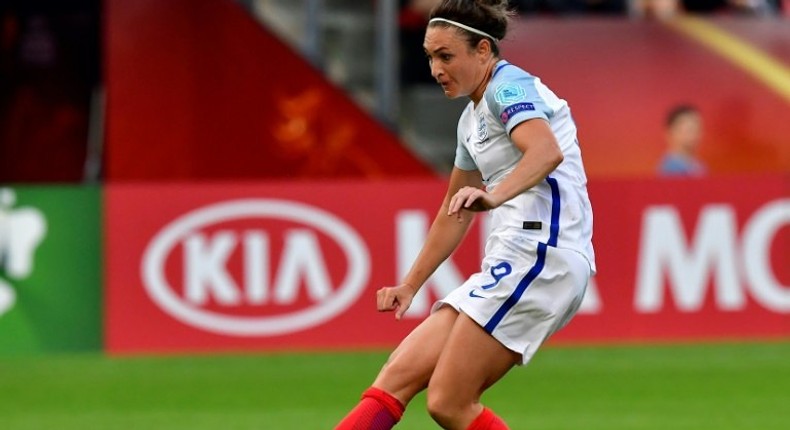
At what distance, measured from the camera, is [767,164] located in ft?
52.8

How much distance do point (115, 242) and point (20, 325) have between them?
952mm

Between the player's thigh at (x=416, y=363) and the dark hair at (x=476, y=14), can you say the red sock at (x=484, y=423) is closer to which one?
the player's thigh at (x=416, y=363)

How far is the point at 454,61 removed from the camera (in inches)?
237

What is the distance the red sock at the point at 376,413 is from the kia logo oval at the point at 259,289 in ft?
23.7

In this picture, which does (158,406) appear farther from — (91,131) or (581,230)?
(91,131)

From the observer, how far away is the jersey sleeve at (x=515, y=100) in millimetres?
5824

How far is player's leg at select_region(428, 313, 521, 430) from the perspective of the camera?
19.6 feet

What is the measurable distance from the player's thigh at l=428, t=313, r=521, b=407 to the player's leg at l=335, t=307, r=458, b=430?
0.38 ft

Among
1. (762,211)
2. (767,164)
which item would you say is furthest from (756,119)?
(762,211)

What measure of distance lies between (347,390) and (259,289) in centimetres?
230

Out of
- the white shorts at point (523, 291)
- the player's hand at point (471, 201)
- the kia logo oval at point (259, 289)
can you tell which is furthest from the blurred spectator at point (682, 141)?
the player's hand at point (471, 201)

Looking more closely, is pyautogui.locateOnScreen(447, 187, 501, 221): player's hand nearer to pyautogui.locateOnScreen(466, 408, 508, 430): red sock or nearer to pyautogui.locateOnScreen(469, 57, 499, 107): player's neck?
pyautogui.locateOnScreen(469, 57, 499, 107): player's neck

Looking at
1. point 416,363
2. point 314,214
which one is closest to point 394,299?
point 416,363

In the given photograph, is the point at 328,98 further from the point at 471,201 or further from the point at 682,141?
the point at 471,201
